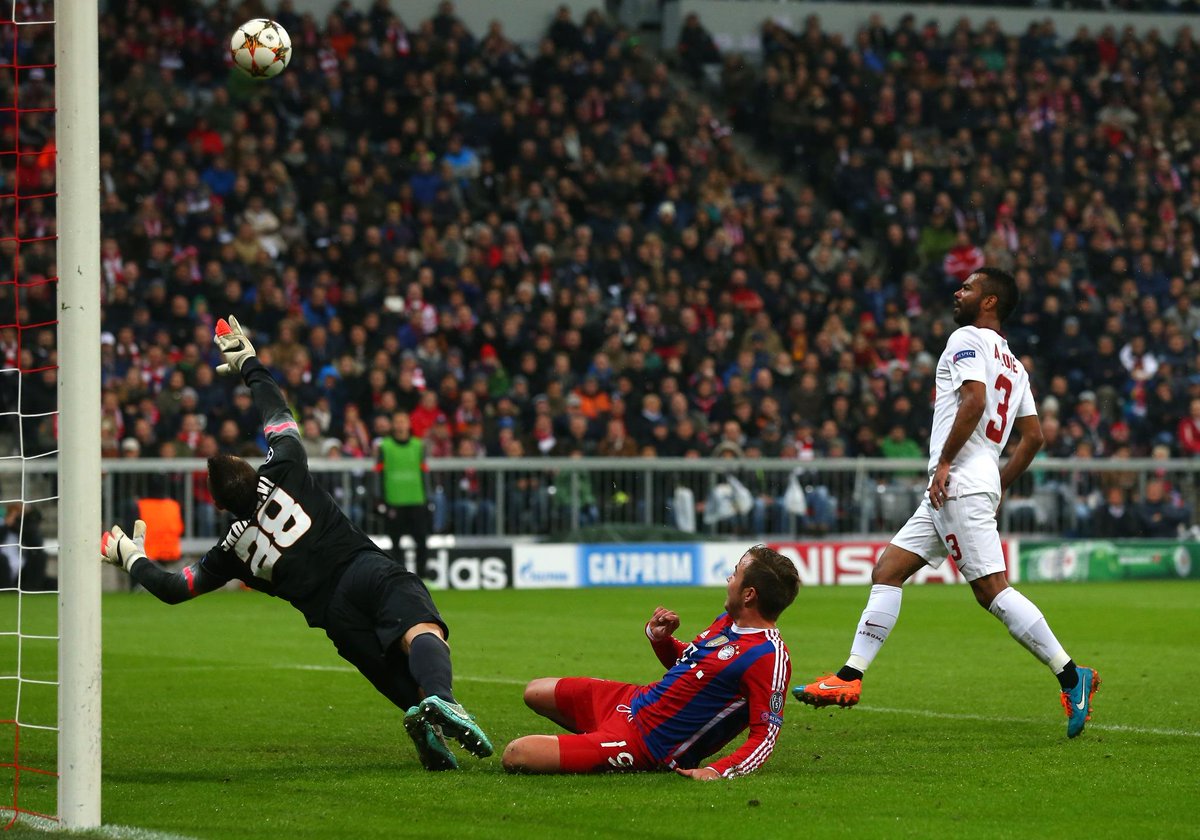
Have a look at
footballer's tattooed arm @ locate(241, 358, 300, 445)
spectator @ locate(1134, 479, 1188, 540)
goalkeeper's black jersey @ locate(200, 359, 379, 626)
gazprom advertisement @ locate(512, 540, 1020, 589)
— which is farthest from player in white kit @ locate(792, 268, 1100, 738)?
spectator @ locate(1134, 479, 1188, 540)

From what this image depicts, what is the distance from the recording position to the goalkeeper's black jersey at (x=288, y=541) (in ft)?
24.2

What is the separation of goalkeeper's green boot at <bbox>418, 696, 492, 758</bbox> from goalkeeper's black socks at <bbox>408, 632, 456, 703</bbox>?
0.12 meters

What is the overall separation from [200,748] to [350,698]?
84.2 inches

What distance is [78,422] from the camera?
5.84m

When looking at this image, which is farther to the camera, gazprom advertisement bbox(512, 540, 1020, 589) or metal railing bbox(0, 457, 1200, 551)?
gazprom advertisement bbox(512, 540, 1020, 589)

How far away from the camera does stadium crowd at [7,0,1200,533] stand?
21.9 meters

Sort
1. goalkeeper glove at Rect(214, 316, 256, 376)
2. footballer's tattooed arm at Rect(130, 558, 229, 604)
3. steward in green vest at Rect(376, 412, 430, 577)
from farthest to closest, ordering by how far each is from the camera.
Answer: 1. steward in green vest at Rect(376, 412, 430, 577)
2. goalkeeper glove at Rect(214, 316, 256, 376)
3. footballer's tattooed arm at Rect(130, 558, 229, 604)

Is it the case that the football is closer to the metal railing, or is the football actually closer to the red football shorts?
the red football shorts

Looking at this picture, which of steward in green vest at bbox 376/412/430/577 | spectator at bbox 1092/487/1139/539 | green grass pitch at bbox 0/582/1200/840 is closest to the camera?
green grass pitch at bbox 0/582/1200/840

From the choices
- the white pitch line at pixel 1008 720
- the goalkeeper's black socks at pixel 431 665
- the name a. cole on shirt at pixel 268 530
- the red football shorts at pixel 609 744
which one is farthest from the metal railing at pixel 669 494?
the red football shorts at pixel 609 744

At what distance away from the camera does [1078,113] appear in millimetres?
30375

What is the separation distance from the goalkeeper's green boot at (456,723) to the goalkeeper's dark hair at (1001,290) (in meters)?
3.54

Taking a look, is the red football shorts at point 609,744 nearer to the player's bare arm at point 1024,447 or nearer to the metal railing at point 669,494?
the player's bare arm at point 1024,447

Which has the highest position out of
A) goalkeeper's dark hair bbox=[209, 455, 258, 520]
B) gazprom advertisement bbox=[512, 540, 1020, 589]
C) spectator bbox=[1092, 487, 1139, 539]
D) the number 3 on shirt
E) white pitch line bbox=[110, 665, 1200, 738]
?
the number 3 on shirt
